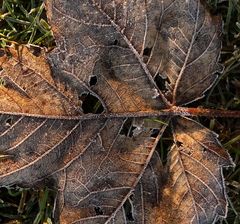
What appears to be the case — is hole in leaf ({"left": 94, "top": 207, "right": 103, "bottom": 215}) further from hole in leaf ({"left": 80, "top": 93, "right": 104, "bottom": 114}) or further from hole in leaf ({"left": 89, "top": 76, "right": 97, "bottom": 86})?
hole in leaf ({"left": 89, "top": 76, "right": 97, "bottom": 86})

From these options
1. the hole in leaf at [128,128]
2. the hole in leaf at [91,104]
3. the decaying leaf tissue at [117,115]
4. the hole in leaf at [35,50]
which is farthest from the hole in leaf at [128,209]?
the hole in leaf at [35,50]

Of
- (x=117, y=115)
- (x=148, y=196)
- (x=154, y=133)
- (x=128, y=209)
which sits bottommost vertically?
(x=128, y=209)

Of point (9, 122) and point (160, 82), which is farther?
point (160, 82)

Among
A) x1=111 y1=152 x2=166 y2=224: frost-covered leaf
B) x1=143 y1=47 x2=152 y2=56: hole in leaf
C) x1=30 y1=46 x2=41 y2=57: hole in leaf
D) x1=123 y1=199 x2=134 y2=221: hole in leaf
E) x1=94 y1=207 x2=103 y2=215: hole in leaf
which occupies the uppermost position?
x1=143 y1=47 x2=152 y2=56: hole in leaf

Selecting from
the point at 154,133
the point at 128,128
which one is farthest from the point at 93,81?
the point at 154,133

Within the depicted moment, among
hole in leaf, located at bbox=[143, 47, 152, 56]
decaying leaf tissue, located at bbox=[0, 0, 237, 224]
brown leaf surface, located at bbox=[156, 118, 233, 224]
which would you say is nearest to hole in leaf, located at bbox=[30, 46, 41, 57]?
decaying leaf tissue, located at bbox=[0, 0, 237, 224]

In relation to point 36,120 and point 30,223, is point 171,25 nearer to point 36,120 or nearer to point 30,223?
point 36,120

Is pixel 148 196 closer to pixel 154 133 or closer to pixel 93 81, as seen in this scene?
pixel 154 133
